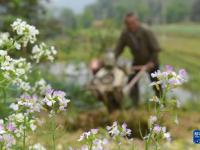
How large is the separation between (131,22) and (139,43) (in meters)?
0.45

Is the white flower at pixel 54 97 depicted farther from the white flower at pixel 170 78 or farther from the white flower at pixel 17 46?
the white flower at pixel 17 46

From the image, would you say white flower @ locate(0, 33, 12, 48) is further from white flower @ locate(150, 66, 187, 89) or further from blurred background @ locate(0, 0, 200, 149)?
white flower @ locate(150, 66, 187, 89)

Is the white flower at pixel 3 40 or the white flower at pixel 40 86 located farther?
the white flower at pixel 40 86

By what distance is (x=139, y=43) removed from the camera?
10.4m

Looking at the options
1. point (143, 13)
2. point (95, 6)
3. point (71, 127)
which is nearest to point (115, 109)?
point (71, 127)

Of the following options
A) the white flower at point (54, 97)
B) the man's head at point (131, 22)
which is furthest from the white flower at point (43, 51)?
the man's head at point (131, 22)

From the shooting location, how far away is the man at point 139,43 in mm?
10219

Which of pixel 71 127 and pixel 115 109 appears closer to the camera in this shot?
pixel 71 127

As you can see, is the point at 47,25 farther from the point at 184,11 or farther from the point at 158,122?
the point at 184,11

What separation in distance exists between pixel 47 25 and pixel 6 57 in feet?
48.6

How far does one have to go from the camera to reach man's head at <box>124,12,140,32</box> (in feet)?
32.8

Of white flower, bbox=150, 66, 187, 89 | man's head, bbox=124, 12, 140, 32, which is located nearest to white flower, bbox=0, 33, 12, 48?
white flower, bbox=150, 66, 187, 89

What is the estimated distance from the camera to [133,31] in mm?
10305

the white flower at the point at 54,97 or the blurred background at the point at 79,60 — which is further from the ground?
the blurred background at the point at 79,60
